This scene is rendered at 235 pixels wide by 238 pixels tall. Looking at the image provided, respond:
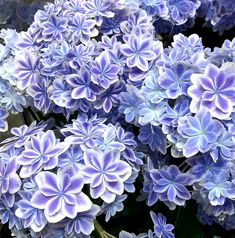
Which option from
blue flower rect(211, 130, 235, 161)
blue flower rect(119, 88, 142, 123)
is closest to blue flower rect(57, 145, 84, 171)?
blue flower rect(119, 88, 142, 123)

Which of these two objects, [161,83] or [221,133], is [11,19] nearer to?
[161,83]

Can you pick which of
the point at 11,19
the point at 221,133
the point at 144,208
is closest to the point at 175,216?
the point at 144,208

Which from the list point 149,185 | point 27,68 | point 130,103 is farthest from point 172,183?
point 27,68

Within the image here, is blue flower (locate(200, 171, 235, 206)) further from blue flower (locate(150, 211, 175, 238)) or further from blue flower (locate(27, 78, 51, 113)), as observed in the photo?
blue flower (locate(27, 78, 51, 113))

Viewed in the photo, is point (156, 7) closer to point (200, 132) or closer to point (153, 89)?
point (153, 89)

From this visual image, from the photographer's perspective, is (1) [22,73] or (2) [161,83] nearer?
(2) [161,83]

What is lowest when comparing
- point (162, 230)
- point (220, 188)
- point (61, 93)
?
point (162, 230)

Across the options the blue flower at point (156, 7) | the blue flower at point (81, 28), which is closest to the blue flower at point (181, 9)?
the blue flower at point (156, 7)
